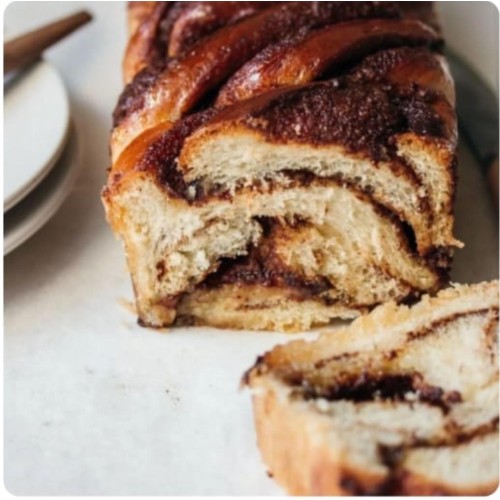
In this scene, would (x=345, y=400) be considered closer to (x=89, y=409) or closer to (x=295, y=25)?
(x=89, y=409)

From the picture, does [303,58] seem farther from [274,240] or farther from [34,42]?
[34,42]

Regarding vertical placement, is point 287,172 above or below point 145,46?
below

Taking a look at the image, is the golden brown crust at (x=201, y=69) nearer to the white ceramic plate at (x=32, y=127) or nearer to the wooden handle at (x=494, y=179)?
the white ceramic plate at (x=32, y=127)

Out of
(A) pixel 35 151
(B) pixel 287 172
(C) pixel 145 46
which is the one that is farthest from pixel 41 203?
(B) pixel 287 172

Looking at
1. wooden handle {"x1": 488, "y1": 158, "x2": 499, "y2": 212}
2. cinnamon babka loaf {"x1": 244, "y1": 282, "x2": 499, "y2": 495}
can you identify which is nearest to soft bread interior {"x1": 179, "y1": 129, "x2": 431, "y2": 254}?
cinnamon babka loaf {"x1": 244, "y1": 282, "x2": 499, "y2": 495}

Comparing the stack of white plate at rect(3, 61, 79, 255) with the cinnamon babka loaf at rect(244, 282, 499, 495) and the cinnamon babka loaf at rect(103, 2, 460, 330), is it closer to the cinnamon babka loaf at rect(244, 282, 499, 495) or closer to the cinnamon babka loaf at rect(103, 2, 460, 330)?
the cinnamon babka loaf at rect(103, 2, 460, 330)

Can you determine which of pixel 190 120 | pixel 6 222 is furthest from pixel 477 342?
pixel 6 222

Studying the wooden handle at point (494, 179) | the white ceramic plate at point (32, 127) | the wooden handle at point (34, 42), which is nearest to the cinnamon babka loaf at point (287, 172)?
the white ceramic plate at point (32, 127)
